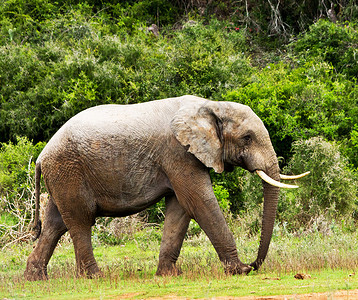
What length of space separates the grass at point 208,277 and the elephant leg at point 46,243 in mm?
193

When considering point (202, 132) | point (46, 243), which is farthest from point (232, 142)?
point (46, 243)

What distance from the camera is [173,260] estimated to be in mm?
10609

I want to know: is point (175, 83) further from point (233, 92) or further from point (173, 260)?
point (173, 260)

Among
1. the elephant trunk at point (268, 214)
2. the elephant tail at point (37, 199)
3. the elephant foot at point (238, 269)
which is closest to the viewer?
the elephant foot at point (238, 269)

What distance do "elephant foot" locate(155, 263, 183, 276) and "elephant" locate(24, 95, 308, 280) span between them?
0.02 meters

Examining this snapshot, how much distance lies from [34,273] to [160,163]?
2702mm

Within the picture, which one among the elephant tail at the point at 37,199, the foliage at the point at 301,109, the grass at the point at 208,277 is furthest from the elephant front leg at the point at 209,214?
the foliage at the point at 301,109

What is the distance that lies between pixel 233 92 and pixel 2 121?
23.8 feet

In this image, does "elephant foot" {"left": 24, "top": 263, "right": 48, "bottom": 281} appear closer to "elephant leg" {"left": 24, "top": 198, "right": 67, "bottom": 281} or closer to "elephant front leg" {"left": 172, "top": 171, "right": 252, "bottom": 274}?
"elephant leg" {"left": 24, "top": 198, "right": 67, "bottom": 281}

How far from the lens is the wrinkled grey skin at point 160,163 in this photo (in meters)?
10.2

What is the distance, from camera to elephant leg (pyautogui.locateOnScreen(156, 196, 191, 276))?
34.7ft

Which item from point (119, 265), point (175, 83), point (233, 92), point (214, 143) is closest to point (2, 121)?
point (175, 83)

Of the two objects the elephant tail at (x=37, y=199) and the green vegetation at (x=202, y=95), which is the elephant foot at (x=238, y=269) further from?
the elephant tail at (x=37, y=199)

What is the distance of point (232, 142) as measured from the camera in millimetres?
10570
